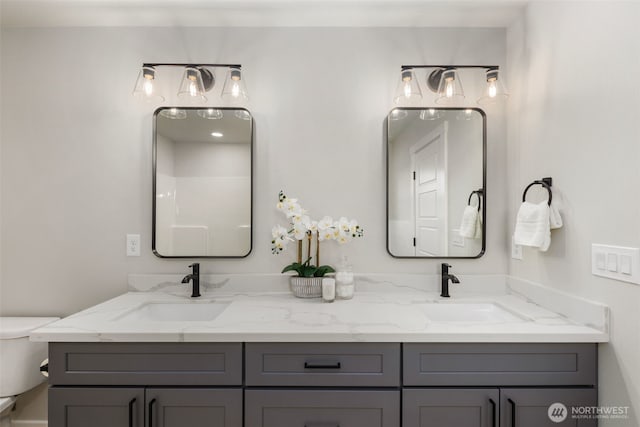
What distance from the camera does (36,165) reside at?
1874mm

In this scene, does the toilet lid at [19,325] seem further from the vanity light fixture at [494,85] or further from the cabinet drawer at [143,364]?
the vanity light fixture at [494,85]

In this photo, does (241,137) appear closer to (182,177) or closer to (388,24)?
(182,177)

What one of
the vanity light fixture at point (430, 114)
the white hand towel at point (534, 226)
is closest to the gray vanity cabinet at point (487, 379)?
the white hand towel at point (534, 226)

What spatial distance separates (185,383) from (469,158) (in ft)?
5.65

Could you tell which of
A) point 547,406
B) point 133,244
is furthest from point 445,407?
point 133,244

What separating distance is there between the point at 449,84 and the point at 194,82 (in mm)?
1345

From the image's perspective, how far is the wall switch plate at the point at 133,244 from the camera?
1.88 metres

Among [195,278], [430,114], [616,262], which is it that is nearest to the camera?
[616,262]

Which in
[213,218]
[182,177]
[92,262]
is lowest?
[92,262]

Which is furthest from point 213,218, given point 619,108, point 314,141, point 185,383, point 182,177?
point 619,108

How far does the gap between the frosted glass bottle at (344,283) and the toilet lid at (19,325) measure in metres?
1.53

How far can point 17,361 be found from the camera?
1659 millimetres

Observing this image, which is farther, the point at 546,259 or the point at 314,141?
the point at 314,141

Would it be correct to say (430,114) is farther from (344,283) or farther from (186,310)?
(186,310)
